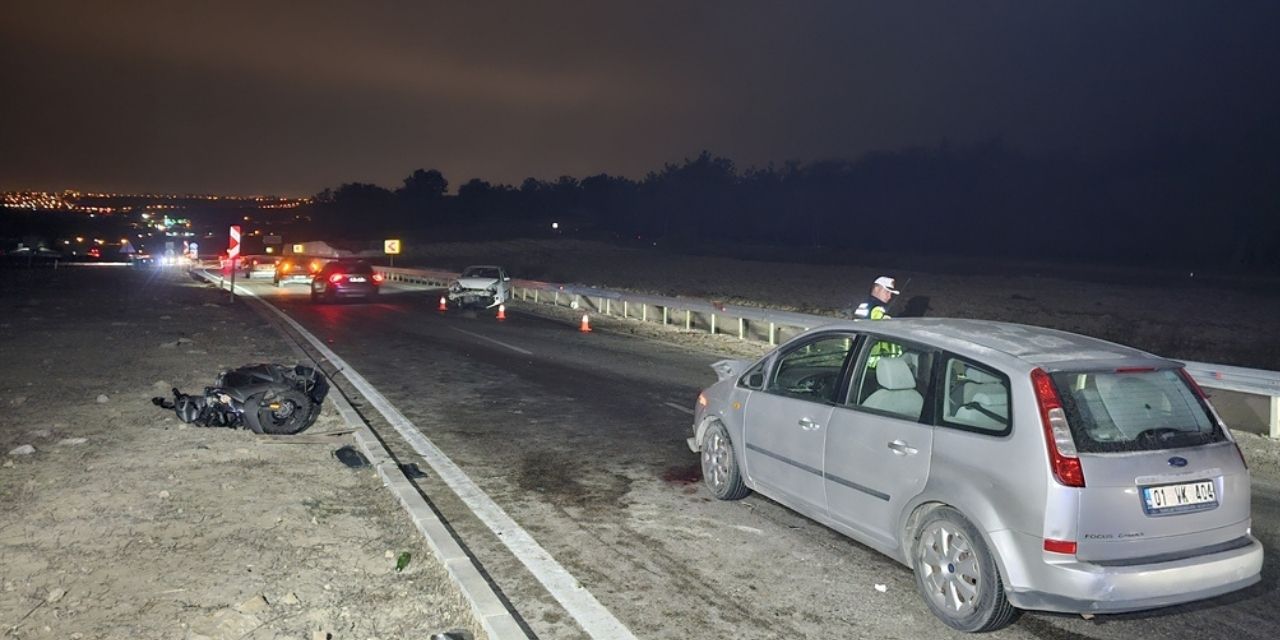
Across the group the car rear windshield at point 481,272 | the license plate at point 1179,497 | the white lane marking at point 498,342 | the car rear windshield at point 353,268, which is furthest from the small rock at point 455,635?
the car rear windshield at point 353,268

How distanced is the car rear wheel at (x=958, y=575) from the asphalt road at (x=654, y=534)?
0.12 m

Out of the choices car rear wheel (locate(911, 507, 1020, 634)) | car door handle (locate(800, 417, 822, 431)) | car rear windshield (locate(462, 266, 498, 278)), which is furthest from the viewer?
car rear windshield (locate(462, 266, 498, 278))

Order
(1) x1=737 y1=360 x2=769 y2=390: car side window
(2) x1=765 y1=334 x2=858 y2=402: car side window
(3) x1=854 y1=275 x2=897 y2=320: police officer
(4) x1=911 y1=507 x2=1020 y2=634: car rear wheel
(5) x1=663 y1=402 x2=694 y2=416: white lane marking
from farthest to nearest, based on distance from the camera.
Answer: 1. (5) x1=663 y1=402 x2=694 y2=416: white lane marking
2. (3) x1=854 y1=275 x2=897 y2=320: police officer
3. (1) x1=737 y1=360 x2=769 y2=390: car side window
4. (2) x1=765 y1=334 x2=858 y2=402: car side window
5. (4) x1=911 y1=507 x2=1020 y2=634: car rear wheel

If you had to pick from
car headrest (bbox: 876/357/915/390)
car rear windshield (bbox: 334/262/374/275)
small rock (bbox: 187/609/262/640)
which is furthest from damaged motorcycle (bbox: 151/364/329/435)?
car rear windshield (bbox: 334/262/374/275)

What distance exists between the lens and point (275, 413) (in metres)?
9.45

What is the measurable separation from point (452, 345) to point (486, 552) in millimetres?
12556

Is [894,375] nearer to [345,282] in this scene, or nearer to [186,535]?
[186,535]

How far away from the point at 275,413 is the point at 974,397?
278 inches

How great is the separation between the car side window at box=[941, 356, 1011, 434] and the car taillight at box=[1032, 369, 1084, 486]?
0.17 metres

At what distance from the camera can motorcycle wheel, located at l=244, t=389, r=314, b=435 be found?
371 inches

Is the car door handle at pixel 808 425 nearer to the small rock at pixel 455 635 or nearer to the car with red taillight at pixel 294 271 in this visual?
the small rock at pixel 455 635

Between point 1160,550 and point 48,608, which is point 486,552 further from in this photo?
point 1160,550

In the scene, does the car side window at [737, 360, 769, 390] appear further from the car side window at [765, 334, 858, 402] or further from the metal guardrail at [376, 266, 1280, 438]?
the metal guardrail at [376, 266, 1280, 438]

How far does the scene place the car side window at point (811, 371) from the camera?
6.07m
